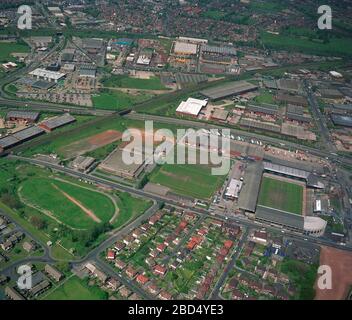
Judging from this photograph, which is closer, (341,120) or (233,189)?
(233,189)

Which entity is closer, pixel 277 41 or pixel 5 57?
pixel 5 57

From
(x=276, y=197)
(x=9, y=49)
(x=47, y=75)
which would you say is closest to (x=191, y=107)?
(x=276, y=197)

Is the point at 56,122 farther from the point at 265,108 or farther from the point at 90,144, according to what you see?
the point at 265,108

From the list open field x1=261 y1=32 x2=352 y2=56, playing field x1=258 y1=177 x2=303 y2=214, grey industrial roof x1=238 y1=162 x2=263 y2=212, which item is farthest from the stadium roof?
open field x1=261 y1=32 x2=352 y2=56

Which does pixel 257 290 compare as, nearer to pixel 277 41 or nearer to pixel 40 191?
pixel 40 191

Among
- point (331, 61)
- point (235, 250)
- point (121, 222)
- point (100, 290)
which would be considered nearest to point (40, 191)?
point (121, 222)

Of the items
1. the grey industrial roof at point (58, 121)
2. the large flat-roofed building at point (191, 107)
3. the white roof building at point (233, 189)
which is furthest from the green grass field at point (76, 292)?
the large flat-roofed building at point (191, 107)
